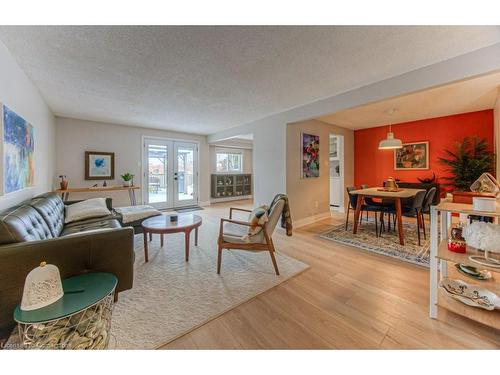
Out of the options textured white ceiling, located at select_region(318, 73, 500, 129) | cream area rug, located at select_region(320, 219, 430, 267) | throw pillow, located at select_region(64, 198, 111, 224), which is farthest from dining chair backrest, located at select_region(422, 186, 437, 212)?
throw pillow, located at select_region(64, 198, 111, 224)

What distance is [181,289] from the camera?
191 centimetres

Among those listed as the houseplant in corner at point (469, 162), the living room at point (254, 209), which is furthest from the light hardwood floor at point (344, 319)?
the houseplant in corner at point (469, 162)

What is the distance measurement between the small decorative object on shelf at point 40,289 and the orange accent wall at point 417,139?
20.4 ft

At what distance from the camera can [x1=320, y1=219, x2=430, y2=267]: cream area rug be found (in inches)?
103

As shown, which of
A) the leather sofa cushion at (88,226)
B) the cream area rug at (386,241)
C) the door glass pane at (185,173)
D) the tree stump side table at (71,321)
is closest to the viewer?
the tree stump side table at (71,321)

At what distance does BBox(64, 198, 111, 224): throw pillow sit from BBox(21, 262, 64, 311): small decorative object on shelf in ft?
6.41

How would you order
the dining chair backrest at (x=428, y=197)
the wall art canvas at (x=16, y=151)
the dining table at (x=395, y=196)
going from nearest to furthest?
1. the wall art canvas at (x=16, y=151)
2. the dining table at (x=395, y=196)
3. the dining chair backrest at (x=428, y=197)

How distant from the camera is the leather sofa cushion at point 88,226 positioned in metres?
2.28

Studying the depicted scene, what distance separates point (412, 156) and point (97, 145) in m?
7.28

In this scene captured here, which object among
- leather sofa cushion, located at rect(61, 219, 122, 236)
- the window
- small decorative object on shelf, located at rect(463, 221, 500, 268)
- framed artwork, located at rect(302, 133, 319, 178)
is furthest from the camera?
the window

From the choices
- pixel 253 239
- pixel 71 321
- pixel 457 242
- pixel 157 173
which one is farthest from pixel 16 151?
pixel 457 242

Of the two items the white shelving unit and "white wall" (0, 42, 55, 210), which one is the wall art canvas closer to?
"white wall" (0, 42, 55, 210)

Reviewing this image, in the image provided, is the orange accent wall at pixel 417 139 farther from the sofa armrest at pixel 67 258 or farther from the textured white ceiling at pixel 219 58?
the sofa armrest at pixel 67 258
